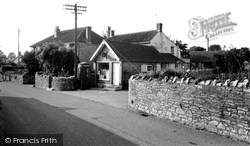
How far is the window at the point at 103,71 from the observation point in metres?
22.8

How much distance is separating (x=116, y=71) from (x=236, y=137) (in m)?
16.0

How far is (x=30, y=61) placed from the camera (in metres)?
31.6

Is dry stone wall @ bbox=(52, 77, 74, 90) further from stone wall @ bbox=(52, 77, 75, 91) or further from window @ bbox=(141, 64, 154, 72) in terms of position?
window @ bbox=(141, 64, 154, 72)

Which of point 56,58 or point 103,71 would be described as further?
point 56,58

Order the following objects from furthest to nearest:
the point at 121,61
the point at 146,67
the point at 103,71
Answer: the point at 103,71
the point at 146,67
the point at 121,61

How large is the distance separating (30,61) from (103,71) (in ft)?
48.2

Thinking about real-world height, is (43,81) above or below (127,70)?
below

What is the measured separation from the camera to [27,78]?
1250 inches

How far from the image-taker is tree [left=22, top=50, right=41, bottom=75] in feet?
103

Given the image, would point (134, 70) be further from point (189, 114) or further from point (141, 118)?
point (189, 114)

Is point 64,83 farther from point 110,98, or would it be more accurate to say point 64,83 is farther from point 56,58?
point 110,98

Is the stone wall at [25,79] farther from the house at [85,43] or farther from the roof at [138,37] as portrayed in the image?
the roof at [138,37]

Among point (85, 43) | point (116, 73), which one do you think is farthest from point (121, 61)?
point (85, 43)

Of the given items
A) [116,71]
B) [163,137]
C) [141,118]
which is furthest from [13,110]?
[116,71]
